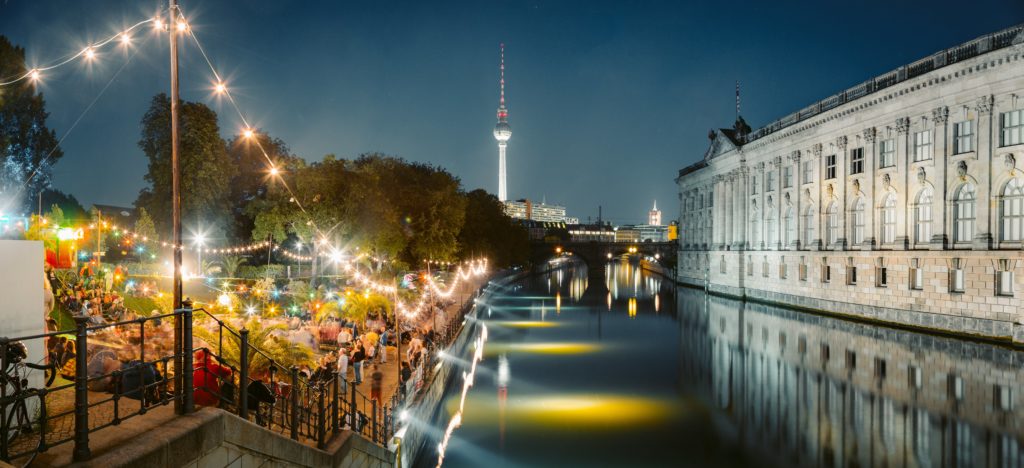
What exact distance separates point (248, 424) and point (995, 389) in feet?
95.4

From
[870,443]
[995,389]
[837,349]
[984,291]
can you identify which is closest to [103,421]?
[870,443]

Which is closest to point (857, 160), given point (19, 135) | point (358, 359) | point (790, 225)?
point (790, 225)

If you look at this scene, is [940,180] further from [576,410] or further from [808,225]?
[576,410]

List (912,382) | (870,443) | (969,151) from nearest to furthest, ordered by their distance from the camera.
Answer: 1. (870,443)
2. (912,382)
3. (969,151)

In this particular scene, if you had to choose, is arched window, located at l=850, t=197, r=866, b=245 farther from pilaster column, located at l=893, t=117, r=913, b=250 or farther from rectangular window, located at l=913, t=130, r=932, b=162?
rectangular window, located at l=913, t=130, r=932, b=162

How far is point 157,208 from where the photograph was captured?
54.9 metres

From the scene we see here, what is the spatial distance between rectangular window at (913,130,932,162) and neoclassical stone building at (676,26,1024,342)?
0.09 meters

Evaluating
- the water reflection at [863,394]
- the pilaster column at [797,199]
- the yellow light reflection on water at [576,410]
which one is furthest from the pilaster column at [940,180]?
the yellow light reflection on water at [576,410]

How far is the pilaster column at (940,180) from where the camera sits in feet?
136

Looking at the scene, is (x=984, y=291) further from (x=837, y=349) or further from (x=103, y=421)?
(x=103, y=421)

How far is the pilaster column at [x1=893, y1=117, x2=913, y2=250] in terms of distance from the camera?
45344mm

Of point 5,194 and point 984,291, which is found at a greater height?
point 5,194

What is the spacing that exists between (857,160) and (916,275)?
467 inches

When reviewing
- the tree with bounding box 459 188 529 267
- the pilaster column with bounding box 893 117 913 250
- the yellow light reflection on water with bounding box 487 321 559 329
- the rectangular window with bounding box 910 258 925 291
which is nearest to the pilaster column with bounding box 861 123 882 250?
the pilaster column with bounding box 893 117 913 250
